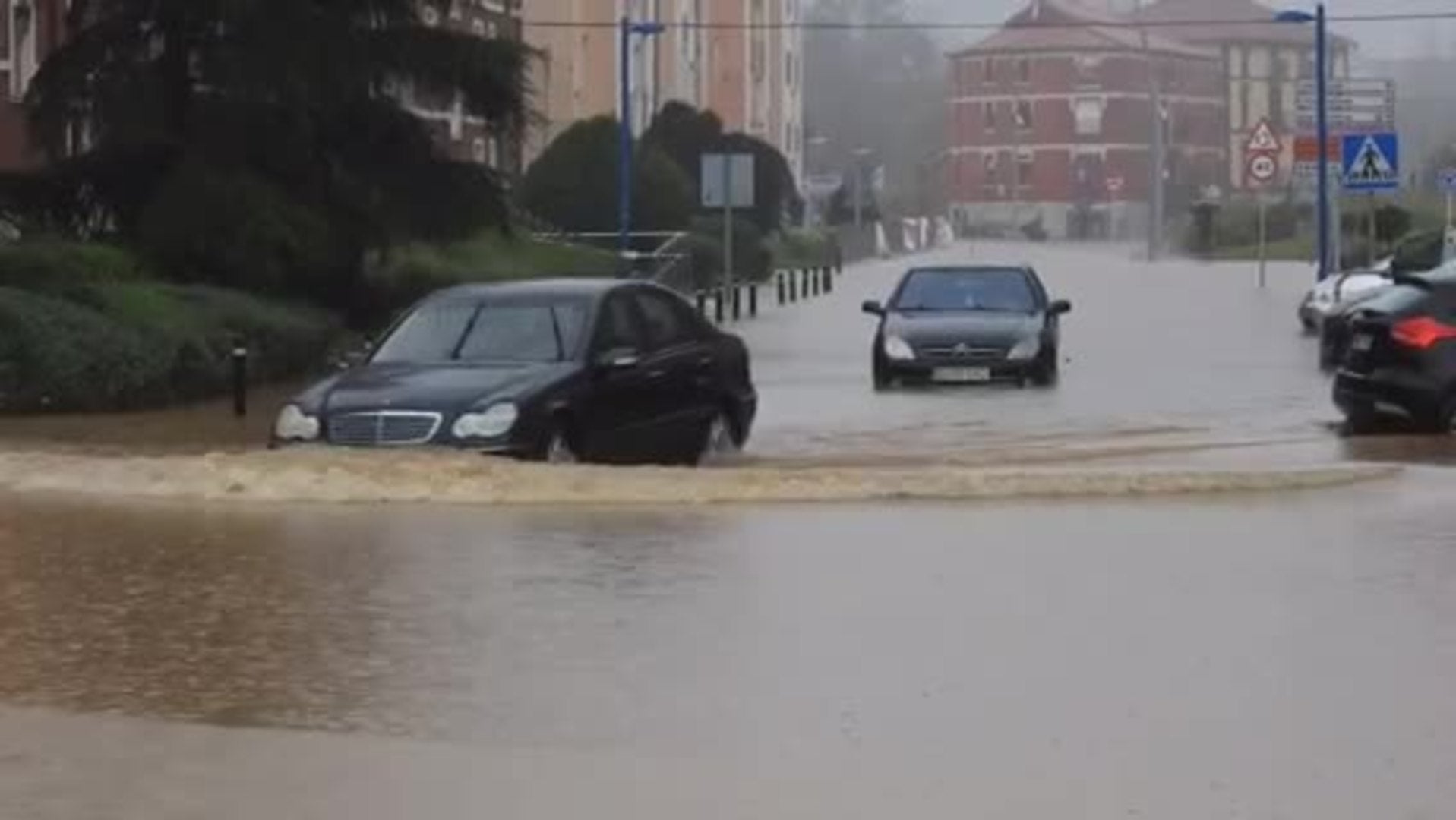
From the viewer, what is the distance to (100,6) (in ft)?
115

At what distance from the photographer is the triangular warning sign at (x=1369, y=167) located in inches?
1822

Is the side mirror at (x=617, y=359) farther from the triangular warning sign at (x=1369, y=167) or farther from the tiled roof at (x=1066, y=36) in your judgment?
the tiled roof at (x=1066, y=36)

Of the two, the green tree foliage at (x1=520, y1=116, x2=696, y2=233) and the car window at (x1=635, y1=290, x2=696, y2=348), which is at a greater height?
the green tree foliage at (x1=520, y1=116, x2=696, y2=233)

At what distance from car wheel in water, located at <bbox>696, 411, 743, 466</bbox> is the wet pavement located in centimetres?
32

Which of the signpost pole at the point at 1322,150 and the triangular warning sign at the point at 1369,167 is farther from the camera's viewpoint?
the signpost pole at the point at 1322,150

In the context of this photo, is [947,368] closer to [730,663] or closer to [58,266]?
[58,266]

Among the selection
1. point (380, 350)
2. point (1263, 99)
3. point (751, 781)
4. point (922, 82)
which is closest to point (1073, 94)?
point (1263, 99)

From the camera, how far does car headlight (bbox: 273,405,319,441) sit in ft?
61.3

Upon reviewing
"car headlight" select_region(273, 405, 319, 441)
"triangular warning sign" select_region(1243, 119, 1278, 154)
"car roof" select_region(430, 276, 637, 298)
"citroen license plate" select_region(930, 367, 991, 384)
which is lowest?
"citroen license plate" select_region(930, 367, 991, 384)

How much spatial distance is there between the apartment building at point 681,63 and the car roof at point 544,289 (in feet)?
141

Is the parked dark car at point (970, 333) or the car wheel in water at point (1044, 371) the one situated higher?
the parked dark car at point (970, 333)

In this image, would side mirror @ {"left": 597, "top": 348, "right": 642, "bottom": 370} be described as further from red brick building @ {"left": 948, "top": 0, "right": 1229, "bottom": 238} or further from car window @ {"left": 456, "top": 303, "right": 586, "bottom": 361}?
red brick building @ {"left": 948, "top": 0, "right": 1229, "bottom": 238}

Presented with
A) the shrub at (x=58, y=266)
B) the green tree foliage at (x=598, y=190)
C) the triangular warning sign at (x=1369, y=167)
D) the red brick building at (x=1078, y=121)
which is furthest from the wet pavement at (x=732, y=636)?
the red brick building at (x=1078, y=121)

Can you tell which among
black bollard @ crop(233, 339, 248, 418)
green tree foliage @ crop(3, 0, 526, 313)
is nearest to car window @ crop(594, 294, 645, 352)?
black bollard @ crop(233, 339, 248, 418)
